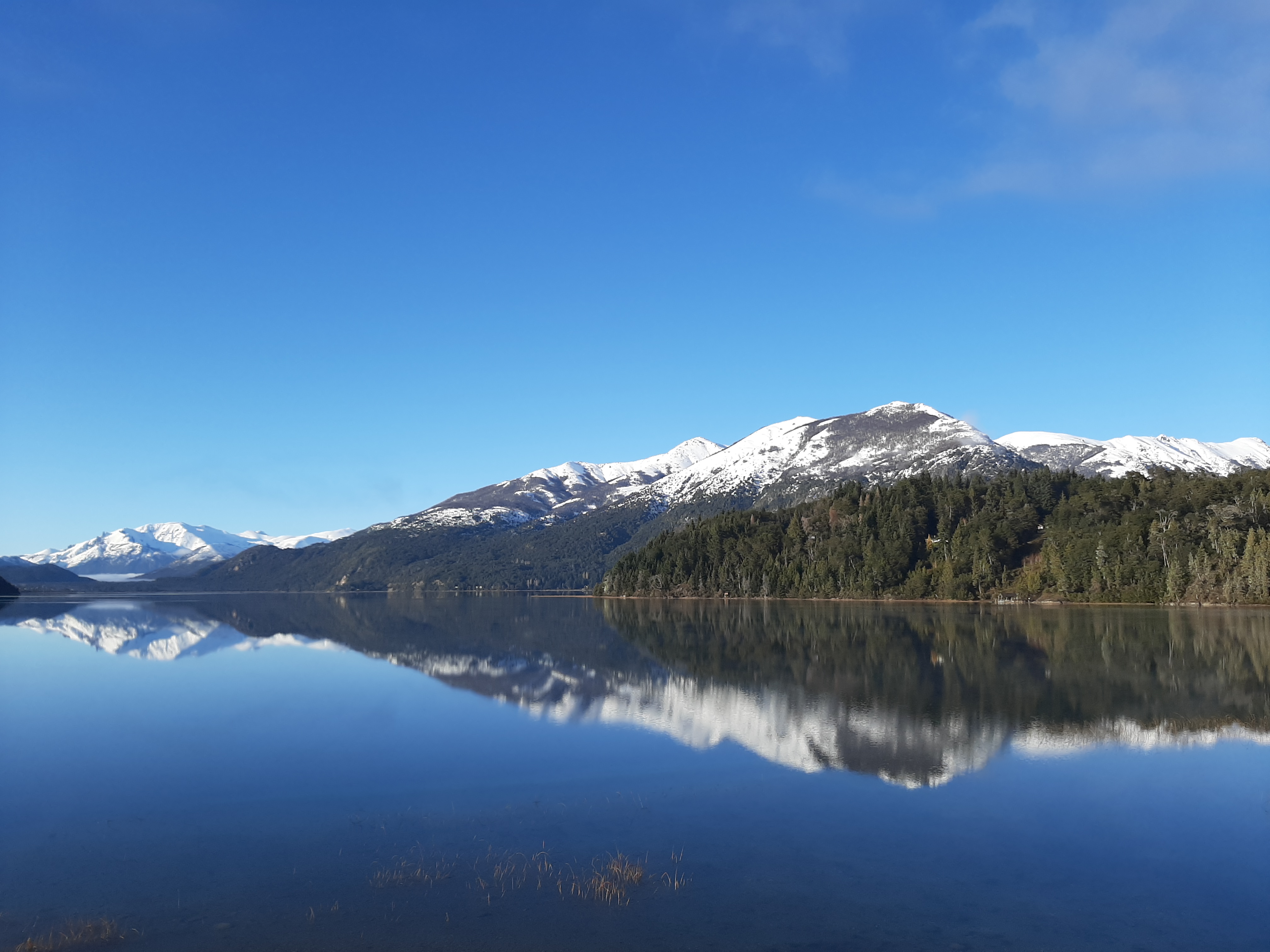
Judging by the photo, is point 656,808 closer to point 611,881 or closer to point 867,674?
point 611,881

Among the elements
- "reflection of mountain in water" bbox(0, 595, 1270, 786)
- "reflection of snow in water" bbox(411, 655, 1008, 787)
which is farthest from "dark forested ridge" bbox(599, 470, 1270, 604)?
"reflection of snow in water" bbox(411, 655, 1008, 787)

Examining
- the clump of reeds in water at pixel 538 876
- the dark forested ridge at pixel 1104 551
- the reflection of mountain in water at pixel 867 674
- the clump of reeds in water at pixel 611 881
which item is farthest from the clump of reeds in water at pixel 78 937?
the dark forested ridge at pixel 1104 551

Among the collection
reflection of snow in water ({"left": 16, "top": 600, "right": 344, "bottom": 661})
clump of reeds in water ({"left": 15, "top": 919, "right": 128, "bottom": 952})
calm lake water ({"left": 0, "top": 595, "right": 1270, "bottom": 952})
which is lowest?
reflection of snow in water ({"left": 16, "top": 600, "right": 344, "bottom": 661})

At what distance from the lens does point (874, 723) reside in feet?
130

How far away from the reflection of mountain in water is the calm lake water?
0.37 meters

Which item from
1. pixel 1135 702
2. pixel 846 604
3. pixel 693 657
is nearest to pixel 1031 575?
pixel 846 604

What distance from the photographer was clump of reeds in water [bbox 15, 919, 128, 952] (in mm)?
16594

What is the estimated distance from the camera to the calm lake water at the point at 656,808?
18281 mm

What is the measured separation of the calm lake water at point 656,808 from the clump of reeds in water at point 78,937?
0.20m

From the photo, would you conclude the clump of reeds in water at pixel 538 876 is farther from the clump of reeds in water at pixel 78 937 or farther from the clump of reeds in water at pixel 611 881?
the clump of reeds in water at pixel 78 937

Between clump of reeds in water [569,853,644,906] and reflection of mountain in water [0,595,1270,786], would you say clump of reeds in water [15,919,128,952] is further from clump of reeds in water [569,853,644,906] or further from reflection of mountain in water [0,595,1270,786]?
reflection of mountain in water [0,595,1270,786]

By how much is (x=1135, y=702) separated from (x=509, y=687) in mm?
36449

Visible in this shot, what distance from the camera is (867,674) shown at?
188ft

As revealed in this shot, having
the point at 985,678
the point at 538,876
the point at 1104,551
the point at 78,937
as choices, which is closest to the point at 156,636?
the point at 985,678
